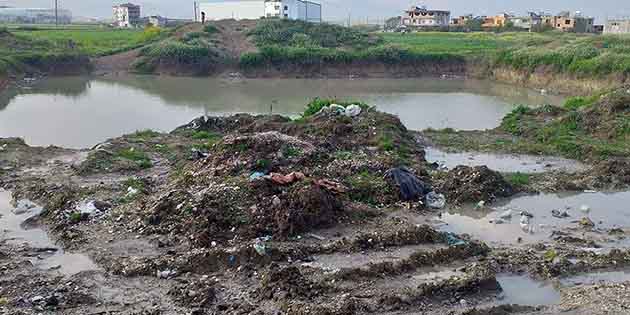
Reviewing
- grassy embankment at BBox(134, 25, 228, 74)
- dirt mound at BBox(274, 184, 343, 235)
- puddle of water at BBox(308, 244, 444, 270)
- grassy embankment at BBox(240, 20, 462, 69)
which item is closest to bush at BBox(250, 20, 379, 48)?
grassy embankment at BBox(240, 20, 462, 69)

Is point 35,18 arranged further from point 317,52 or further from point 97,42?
point 317,52

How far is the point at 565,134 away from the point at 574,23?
61.3 m

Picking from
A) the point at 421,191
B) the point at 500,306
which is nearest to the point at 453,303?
the point at 500,306

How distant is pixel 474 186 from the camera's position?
12086 mm

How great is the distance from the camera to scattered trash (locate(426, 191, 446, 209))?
11.5 meters

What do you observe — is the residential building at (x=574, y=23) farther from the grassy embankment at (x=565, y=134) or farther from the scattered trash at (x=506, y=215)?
the scattered trash at (x=506, y=215)

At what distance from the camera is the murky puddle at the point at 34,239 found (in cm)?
871

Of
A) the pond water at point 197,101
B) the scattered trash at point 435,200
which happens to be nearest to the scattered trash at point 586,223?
the scattered trash at point 435,200

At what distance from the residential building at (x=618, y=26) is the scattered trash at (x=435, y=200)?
48222 millimetres

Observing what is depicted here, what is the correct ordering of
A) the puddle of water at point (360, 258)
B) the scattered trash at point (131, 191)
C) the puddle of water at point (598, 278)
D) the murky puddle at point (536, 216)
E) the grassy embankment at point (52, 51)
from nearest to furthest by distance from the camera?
the puddle of water at point (598, 278) → the puddle of water at point (360, 258) → the murky puddle at point (536, 216) → the scattered trash at point (131, 191) → the grassy embankment at point (52, 51)

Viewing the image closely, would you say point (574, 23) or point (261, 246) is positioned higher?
point (574, 23)

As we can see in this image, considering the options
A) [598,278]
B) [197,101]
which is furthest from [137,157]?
[197,101]

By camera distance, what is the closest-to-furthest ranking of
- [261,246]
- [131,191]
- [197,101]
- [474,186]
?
[261,246] < [131,191] < [474,186] < [197,101]

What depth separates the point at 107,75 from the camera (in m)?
38.0
